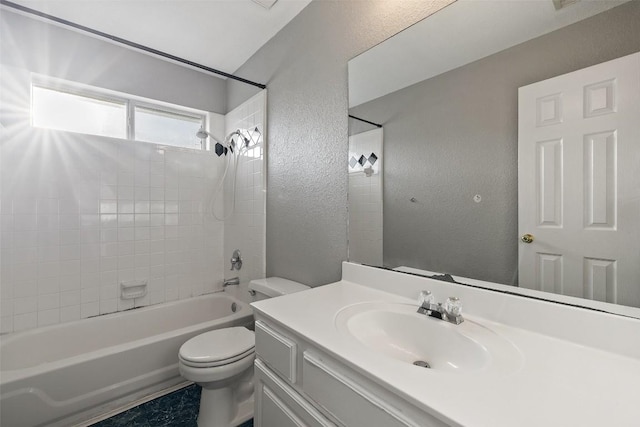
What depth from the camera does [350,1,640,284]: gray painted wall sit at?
30.8 inches

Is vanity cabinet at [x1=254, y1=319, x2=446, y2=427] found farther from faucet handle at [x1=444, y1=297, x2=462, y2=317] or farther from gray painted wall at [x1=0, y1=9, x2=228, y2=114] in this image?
gray painted wall at [x1=0, y1=9, x2=228, y2=114]

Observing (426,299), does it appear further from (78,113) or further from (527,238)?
(78,113)

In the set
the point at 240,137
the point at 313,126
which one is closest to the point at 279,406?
the point at 313,126

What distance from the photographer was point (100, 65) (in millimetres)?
2066

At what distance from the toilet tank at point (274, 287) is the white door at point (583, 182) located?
1145 millimetres

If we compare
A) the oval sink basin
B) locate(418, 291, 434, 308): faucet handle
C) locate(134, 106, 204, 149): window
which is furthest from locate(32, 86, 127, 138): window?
locate(418, 291, 434, 308): faucet handle

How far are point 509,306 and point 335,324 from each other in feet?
1.80

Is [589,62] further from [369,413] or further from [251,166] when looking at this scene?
[251,166]

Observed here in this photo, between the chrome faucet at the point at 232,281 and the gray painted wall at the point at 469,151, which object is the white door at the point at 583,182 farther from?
the chrome faucet at the point at 232,281

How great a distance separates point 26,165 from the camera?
1.79m

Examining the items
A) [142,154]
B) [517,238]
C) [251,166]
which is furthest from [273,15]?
[517,238]

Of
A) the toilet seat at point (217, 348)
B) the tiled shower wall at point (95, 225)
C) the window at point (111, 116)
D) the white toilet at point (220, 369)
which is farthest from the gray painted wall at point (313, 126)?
the window at point (111, 116)

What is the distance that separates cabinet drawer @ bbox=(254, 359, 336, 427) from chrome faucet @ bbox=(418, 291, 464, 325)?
46 centimetres

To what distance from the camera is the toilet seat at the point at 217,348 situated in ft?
4.63
